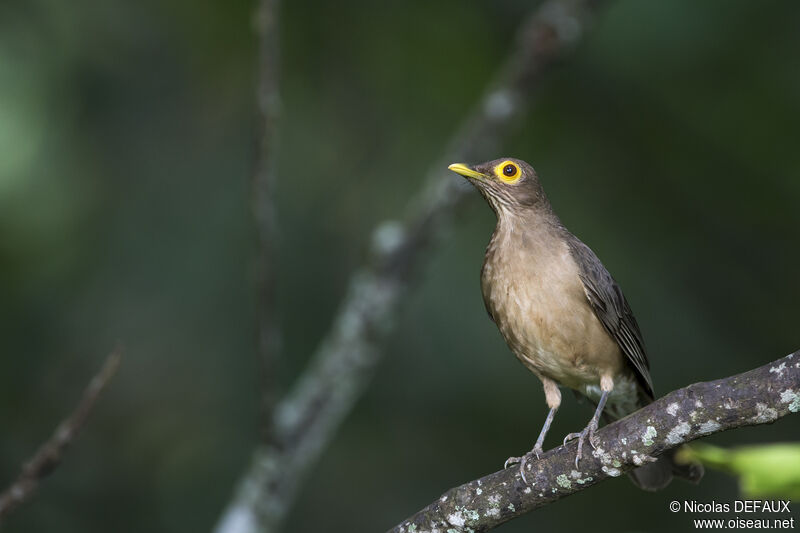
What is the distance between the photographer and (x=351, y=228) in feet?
27.1

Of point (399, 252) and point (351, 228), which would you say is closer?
point (399, 252)

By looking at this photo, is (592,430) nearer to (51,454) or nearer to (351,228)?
(51,454)

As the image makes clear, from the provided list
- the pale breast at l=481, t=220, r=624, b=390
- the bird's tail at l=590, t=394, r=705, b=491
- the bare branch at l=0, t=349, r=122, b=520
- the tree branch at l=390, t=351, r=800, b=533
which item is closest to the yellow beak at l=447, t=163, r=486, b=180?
the pale breast at l=481, t=220, r=624, b=390

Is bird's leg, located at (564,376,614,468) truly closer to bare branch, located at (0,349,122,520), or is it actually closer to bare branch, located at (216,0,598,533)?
bare branch, located at (0,349,122,520)

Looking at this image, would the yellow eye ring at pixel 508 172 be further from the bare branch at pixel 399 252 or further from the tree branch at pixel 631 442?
the bare branch at pixel 399 252

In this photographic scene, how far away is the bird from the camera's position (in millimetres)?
4371

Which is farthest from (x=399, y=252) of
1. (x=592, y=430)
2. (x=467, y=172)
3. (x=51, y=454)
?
(x=51, y=454)

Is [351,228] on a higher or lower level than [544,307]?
higher

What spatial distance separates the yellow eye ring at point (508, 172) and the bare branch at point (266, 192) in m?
1.41

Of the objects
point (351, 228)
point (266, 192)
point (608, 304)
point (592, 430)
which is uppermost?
point (351, 228)

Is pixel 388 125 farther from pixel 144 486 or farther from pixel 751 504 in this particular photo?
pixel 751 504

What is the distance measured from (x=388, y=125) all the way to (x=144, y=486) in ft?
12.4

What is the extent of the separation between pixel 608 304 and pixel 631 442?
1293mm

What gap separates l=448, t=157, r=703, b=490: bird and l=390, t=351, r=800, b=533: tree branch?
0.66m
